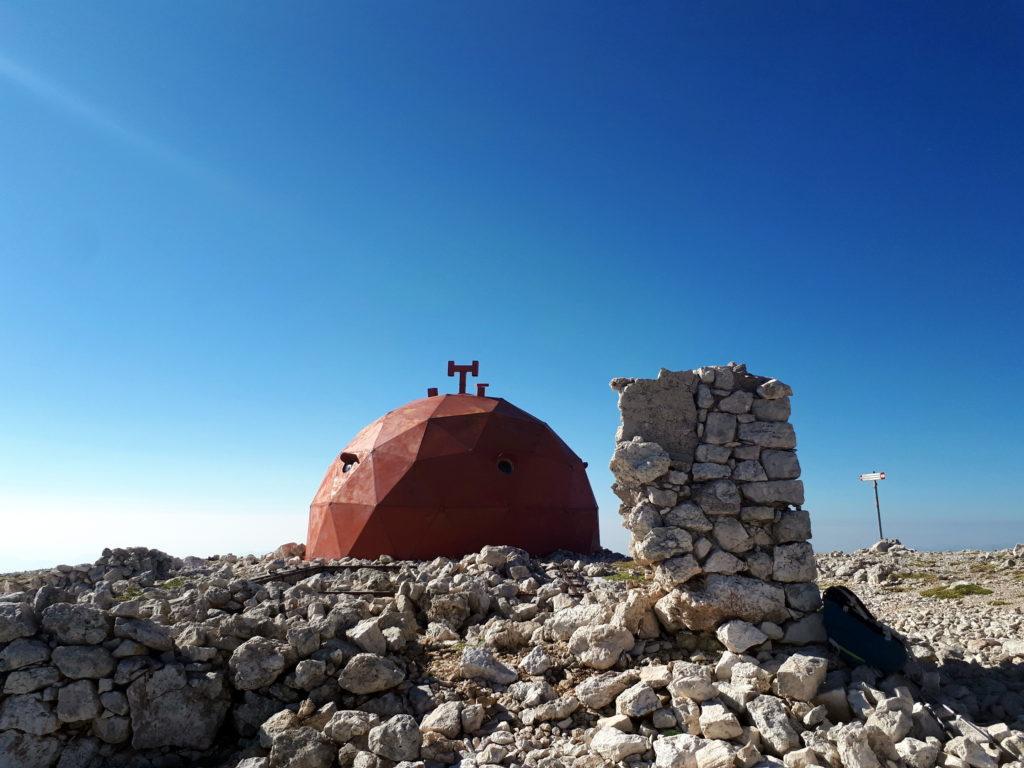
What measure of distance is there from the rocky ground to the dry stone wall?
0.27 metres

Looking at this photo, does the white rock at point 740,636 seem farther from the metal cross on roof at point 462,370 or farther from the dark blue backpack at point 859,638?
the metal cross on roof at point 462,370

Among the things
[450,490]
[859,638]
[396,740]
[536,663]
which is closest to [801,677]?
[859,638]

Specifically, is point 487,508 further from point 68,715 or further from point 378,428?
point 68,715

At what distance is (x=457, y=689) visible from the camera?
19.6 feet

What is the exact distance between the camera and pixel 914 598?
11484 mm

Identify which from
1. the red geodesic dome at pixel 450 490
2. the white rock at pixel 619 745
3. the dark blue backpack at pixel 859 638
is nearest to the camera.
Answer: the white rock at pixel 619 745

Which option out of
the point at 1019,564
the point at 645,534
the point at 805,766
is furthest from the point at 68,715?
the point at 1019,564

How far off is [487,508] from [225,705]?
6.41 metres

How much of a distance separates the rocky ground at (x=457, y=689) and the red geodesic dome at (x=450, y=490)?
411 cm

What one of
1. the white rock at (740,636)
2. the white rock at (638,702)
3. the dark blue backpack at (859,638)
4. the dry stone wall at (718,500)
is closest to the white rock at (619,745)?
the white rock at (638,702)

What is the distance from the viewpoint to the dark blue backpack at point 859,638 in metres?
5.88

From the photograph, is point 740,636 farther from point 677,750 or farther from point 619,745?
point 619,745

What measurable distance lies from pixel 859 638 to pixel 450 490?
7.32 metres

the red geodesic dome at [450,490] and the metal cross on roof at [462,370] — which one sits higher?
the metal cross on roof at [462,370]
